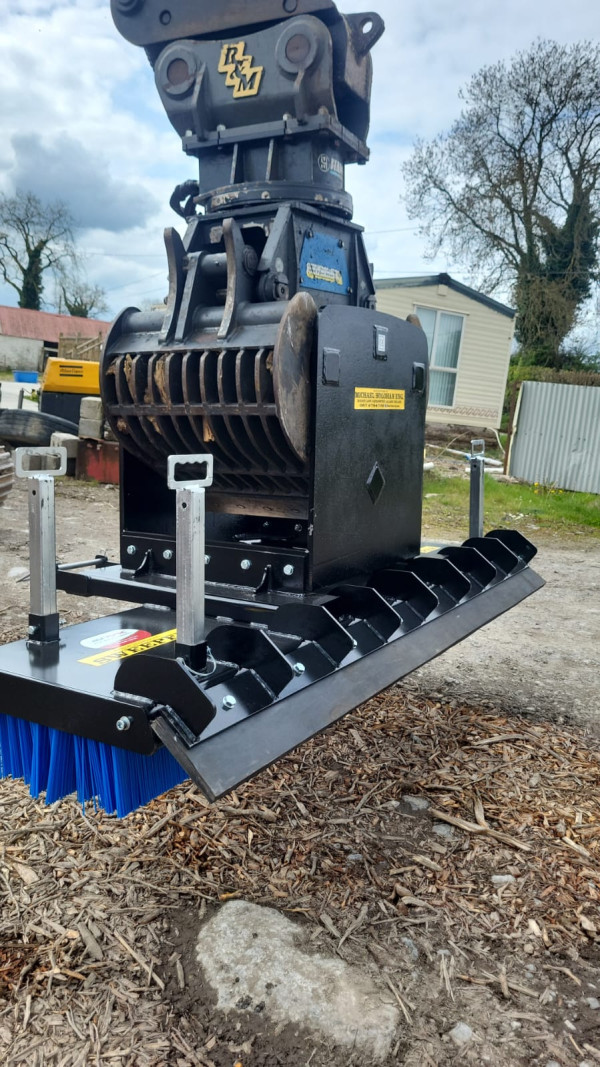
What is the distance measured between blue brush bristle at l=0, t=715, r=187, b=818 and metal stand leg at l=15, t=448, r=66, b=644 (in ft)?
0.91

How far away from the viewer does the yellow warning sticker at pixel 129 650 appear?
2.26m

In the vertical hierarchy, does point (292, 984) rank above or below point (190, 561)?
below

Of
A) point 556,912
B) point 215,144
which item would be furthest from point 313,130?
point 556,912

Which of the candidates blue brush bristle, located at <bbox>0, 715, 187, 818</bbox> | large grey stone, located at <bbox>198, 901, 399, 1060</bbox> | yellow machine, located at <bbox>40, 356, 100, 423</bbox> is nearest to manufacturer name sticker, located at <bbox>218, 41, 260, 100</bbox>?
blue brush bristle, located at <bbox>0, 715, 187, 818</bbox>

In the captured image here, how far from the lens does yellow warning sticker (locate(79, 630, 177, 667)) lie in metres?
2.26

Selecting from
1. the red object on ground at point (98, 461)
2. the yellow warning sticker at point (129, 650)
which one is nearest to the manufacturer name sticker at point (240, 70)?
the yellow warning sticker at point (129, 650)

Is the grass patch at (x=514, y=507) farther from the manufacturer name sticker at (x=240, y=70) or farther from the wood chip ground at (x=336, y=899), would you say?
the manufacturer name sticker at (x=240, y=70)

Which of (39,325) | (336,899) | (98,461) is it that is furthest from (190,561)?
(39,325)

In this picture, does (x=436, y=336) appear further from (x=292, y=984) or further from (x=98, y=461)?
(x=292, y=984)

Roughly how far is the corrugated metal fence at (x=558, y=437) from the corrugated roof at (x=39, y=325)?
131 ft

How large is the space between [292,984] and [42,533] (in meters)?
1.37

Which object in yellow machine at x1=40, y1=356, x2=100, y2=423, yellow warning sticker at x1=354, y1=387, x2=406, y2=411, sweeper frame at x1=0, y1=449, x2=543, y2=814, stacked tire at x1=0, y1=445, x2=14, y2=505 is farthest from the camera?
yellow machine at x1=40, y1=356, x2=100, y2=423

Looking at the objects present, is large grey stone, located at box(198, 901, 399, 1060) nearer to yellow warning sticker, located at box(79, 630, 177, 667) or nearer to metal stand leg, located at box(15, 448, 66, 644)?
yellow warning sticker, located at box(79, 630, 177, 667)

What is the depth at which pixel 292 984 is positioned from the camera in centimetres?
217
